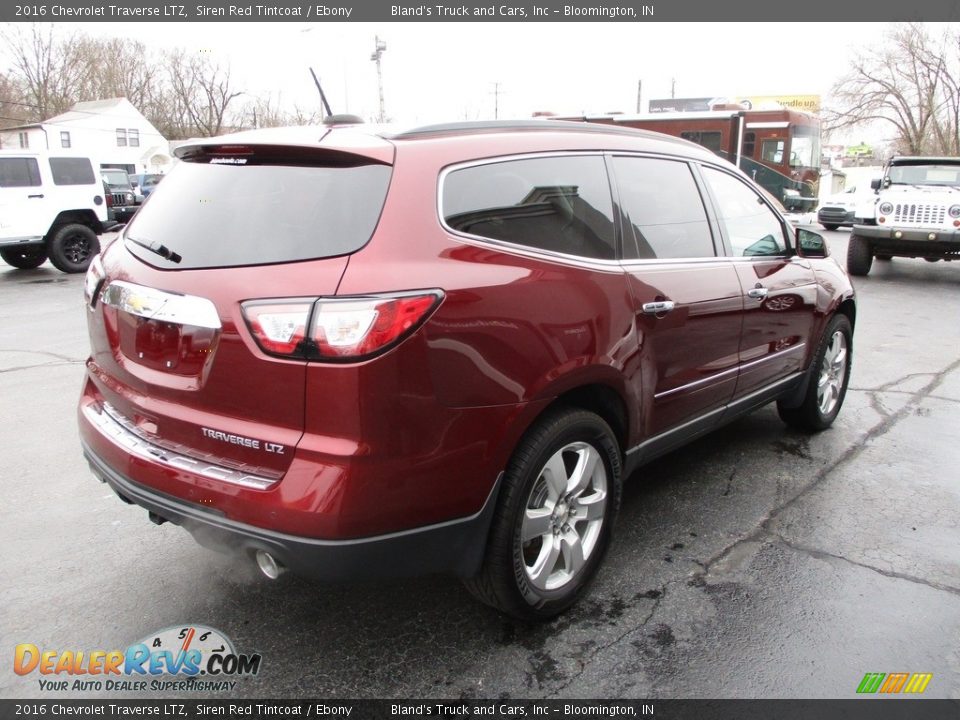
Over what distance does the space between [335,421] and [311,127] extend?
118cm

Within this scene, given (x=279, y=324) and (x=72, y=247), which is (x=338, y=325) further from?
(x=72, y=247)

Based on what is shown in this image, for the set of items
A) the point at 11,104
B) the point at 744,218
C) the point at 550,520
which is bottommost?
the point at 550,520

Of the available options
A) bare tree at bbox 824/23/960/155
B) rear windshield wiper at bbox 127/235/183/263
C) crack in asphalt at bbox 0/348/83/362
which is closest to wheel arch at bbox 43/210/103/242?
crack in asphalt at bbox 0/348/83/362

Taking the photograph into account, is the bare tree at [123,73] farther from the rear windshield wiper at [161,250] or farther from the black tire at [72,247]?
the rear windshield wiper at [161,250]

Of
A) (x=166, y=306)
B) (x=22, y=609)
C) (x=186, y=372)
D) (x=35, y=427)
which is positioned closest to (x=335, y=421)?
(x=186, y=372)

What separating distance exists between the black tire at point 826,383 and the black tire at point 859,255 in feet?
27.8

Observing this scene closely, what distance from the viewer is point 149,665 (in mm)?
2436

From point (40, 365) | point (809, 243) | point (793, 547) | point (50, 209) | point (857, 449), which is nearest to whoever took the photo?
point (793, 547)

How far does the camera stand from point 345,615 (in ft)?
8.81

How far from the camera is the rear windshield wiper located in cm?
234

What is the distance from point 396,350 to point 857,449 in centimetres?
357

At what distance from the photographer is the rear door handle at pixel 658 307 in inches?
111

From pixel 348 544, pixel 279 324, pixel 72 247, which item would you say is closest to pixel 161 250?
pixel 279 324

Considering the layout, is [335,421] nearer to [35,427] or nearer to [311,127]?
[311,127]
